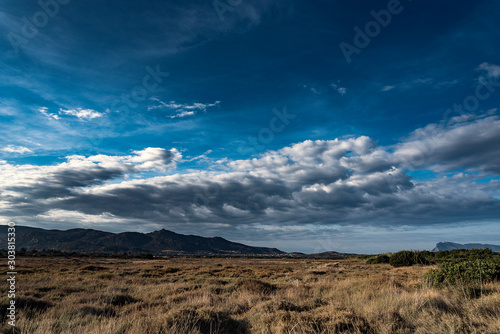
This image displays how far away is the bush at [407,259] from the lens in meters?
41.7

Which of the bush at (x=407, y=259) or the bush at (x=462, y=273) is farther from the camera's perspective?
the bush at (x=407, y=259)

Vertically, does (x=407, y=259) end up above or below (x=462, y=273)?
below

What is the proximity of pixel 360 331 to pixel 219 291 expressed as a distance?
36.2 feet

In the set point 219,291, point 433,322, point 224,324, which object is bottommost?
point 219,291

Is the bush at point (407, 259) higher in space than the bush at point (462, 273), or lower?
lower

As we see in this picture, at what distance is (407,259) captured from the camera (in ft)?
139

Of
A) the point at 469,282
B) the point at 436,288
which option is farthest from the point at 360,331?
the point at 469,282

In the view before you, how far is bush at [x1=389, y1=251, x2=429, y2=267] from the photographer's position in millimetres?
41719

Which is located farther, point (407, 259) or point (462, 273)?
point (407, 259)

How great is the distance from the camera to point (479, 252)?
36625mm

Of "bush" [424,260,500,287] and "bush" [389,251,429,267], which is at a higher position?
"bush" [424,260,500,287]

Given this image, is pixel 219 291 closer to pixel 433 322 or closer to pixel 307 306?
pixel 307 306

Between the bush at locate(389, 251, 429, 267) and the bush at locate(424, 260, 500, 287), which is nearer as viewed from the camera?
the bush at locate(424, 260, 500, 287)

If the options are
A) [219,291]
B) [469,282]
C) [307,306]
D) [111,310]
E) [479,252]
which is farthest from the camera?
[479,252]
